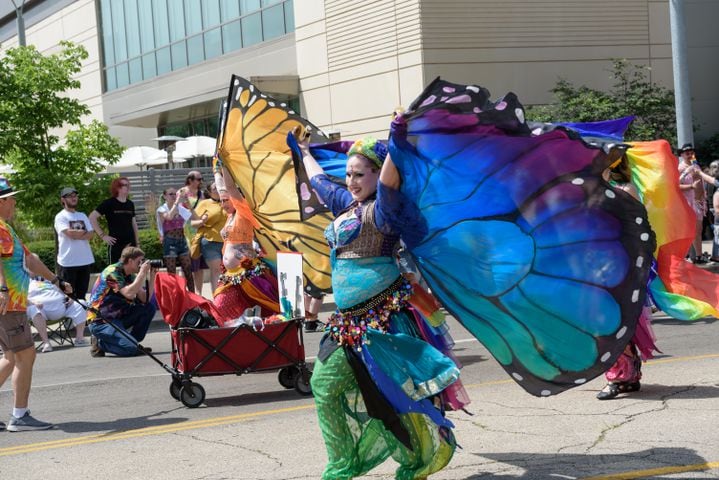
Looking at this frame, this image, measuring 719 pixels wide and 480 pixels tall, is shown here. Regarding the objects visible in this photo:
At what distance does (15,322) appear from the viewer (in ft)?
26.1

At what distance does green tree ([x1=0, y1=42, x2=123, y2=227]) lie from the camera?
1794 cm

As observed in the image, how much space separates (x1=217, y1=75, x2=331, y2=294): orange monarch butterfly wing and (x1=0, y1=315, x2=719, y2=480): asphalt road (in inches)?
58.4

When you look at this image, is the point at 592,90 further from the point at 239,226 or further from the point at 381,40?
the point at 239,226

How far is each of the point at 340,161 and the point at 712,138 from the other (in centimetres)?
1832

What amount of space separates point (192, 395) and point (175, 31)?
80.5 feet

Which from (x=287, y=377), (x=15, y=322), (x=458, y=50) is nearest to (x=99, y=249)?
(x=458, y=50)

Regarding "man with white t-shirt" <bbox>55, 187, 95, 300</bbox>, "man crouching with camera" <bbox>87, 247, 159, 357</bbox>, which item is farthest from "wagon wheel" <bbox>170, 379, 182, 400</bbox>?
"man with white t-shirt" <bbox>55, 187, 95, 300</bbox>

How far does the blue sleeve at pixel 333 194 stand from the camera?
6035mm

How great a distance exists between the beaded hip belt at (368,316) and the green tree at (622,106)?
15960 mm

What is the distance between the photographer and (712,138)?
929 inches

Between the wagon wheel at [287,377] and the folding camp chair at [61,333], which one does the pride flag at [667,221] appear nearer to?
the wagon wheel at [287,377]

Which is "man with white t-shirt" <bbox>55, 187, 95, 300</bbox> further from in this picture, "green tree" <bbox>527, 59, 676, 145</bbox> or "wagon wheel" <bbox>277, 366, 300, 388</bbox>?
"green tree" <bbox>527, 59, 676, 145</bbox>

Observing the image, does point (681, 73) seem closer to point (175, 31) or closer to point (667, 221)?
point (667, 221)

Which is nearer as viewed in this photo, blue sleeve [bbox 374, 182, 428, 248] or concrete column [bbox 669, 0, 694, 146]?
blue sleeve [bbox 374, 182, 428, 248]
